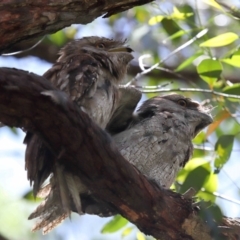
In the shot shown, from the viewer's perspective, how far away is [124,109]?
4.21 meters

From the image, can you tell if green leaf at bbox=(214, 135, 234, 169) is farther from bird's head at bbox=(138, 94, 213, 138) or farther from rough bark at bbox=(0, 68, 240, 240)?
rough bark at bbox=(0, 68, 240, 240)

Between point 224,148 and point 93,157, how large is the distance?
1554 mm

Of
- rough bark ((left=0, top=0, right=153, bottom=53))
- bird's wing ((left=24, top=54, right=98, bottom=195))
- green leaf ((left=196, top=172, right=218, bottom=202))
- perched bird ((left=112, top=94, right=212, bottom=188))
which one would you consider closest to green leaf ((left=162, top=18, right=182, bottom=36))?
perched bird ((left=112, top=94, right=212, bottom=188))

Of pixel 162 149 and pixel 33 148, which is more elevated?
pixel 33 148

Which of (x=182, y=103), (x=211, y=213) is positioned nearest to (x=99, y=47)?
(x=182, y=103)

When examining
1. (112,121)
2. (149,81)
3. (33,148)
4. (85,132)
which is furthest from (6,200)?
(85,132)

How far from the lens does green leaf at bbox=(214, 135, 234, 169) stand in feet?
14.1

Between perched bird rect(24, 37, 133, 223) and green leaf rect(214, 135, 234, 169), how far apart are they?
2.70 feet

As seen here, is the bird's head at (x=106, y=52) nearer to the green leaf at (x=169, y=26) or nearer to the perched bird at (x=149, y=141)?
the perched bird at (x=149, y=141)

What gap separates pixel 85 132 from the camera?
290cm

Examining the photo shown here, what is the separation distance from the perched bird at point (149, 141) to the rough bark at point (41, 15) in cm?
90

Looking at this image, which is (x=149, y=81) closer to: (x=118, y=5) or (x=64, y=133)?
(x=118, y=5)

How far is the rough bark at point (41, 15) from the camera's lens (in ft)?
9.95

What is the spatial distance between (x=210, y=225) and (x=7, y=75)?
4.18 feet
